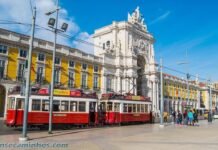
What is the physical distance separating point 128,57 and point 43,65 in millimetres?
23131

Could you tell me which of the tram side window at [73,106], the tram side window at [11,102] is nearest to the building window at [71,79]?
the tram side window at [73,106]

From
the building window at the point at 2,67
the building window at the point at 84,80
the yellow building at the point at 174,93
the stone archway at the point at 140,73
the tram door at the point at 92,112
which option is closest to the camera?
the tram door at the point at 92,112

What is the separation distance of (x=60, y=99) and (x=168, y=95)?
62403 mm

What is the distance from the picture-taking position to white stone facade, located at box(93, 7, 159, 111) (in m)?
59.6

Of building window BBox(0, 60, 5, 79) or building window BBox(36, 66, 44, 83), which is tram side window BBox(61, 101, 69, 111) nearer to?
building window BBox(0, 60, 5, 79)

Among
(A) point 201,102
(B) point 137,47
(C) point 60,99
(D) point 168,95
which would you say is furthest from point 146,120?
(A) point 201,102

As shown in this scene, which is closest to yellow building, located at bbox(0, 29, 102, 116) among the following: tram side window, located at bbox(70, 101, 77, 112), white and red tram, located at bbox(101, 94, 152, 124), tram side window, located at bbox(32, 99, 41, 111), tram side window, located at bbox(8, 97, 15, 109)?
white and red tram, located at bbox(101, 94, 152, 124)

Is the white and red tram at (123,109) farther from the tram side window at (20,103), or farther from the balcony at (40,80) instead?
the balcony at (40,80)

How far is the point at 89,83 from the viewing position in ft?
176

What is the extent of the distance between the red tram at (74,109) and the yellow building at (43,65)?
1130cm

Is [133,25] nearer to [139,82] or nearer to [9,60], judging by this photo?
A: [139,82]

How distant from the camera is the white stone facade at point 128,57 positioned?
59.6 meters

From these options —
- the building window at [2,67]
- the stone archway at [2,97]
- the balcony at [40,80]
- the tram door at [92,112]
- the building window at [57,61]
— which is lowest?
the tram door at [92,112]

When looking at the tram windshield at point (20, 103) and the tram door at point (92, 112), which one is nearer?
the tram windshield at point (20, 103)
